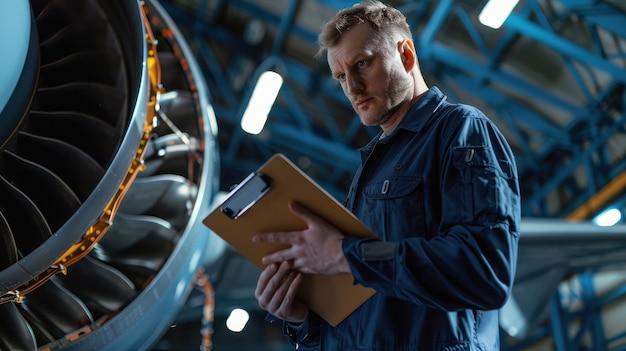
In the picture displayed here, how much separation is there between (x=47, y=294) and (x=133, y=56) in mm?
885

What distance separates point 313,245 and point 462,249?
290 millimetres

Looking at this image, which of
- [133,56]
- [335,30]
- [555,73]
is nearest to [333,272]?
[335,30]

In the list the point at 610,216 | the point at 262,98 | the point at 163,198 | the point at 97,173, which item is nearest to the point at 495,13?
the point at 262,98

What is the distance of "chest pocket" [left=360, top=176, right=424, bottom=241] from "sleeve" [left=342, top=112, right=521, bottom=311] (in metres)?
0.07

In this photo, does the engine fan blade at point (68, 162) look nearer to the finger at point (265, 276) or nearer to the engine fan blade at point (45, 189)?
the engine fan blade at point (45, 189)

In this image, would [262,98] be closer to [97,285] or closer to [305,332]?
[97,285]

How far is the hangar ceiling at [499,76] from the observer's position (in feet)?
24.4

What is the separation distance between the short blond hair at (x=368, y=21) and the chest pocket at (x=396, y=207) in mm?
367

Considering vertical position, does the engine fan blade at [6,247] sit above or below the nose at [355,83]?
below

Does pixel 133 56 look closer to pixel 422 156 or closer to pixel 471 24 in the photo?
pixel 422 156

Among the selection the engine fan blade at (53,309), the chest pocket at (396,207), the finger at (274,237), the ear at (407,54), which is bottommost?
the finger at (274,237)

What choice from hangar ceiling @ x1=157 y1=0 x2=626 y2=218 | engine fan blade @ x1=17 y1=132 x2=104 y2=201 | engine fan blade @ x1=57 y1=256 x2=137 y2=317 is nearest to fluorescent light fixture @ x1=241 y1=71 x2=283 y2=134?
hangar ceiling @ x1=157 y1=0 x2=626 y2=218

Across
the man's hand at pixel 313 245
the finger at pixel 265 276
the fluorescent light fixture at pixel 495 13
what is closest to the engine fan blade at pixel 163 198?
the finger at pixel 265 276

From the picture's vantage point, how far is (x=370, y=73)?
5.23 ft
